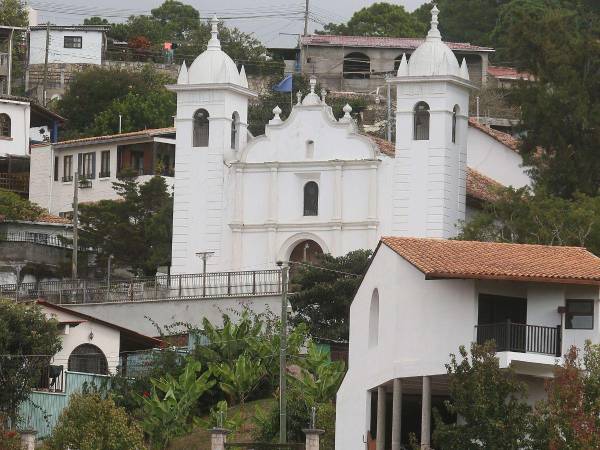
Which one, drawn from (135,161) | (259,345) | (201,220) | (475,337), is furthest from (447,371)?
(135,161)

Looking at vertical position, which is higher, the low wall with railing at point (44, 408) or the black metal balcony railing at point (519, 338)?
the black metal balcony railing at point (519, 338)

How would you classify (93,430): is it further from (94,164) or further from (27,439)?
(94,164)

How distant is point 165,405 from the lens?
203 feet

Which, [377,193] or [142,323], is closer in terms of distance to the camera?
[142,323]

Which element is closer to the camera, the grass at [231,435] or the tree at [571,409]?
the tree at [571,409]

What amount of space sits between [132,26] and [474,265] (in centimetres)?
9312

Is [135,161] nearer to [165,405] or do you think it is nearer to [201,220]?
[201,220]

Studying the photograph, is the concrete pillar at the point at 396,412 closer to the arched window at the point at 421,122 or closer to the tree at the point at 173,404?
the tree at the point at 173,404

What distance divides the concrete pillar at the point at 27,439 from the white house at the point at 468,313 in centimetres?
827

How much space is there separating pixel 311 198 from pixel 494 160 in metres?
10.5

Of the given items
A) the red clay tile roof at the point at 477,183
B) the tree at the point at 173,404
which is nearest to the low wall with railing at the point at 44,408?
the tree at the point at 173,404

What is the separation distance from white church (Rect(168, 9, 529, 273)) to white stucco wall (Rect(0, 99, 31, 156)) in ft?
65.1

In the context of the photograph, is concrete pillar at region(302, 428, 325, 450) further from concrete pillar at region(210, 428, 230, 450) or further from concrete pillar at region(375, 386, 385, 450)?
concrete pillar at region(210, 428, 230, 450)

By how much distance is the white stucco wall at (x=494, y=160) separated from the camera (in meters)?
89.9
